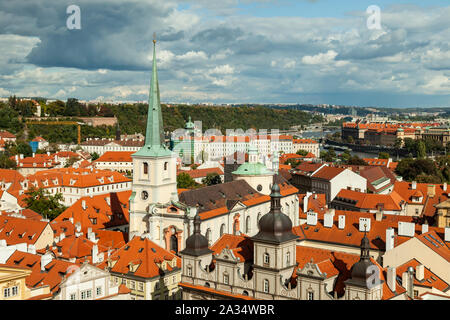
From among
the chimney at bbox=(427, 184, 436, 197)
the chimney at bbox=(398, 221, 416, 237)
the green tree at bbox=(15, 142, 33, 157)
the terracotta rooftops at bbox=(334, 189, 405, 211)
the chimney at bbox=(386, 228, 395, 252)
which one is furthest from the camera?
the green tree at bbox=(15, 142, 33, 157)

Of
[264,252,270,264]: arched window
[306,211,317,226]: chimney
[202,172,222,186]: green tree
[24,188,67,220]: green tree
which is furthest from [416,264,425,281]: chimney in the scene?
[202,172,222,186]: green tree

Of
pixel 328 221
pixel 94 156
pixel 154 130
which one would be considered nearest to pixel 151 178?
pixel 154 130

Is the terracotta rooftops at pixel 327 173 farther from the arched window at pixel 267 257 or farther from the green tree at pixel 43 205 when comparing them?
the arched window at pixel 267 257

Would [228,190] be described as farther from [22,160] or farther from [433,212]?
[22,160]

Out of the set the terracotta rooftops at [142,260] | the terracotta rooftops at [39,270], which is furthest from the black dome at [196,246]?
the terracotta rooftops at [39,270]

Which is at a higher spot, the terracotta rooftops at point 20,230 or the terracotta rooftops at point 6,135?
the terracotta rooftops at point 6,135

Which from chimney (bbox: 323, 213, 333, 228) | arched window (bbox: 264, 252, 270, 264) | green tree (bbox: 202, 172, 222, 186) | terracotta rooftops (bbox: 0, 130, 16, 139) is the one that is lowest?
green tree (bbox: 202, 172, 222, 186)

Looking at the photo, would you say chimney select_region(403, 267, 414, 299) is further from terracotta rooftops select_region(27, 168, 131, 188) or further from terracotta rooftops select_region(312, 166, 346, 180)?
terracotta rooftops select_region(27, 168, 131, 188)

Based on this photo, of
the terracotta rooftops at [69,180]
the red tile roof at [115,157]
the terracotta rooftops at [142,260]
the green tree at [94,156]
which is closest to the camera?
the terracotta rooftops at [142,260]
